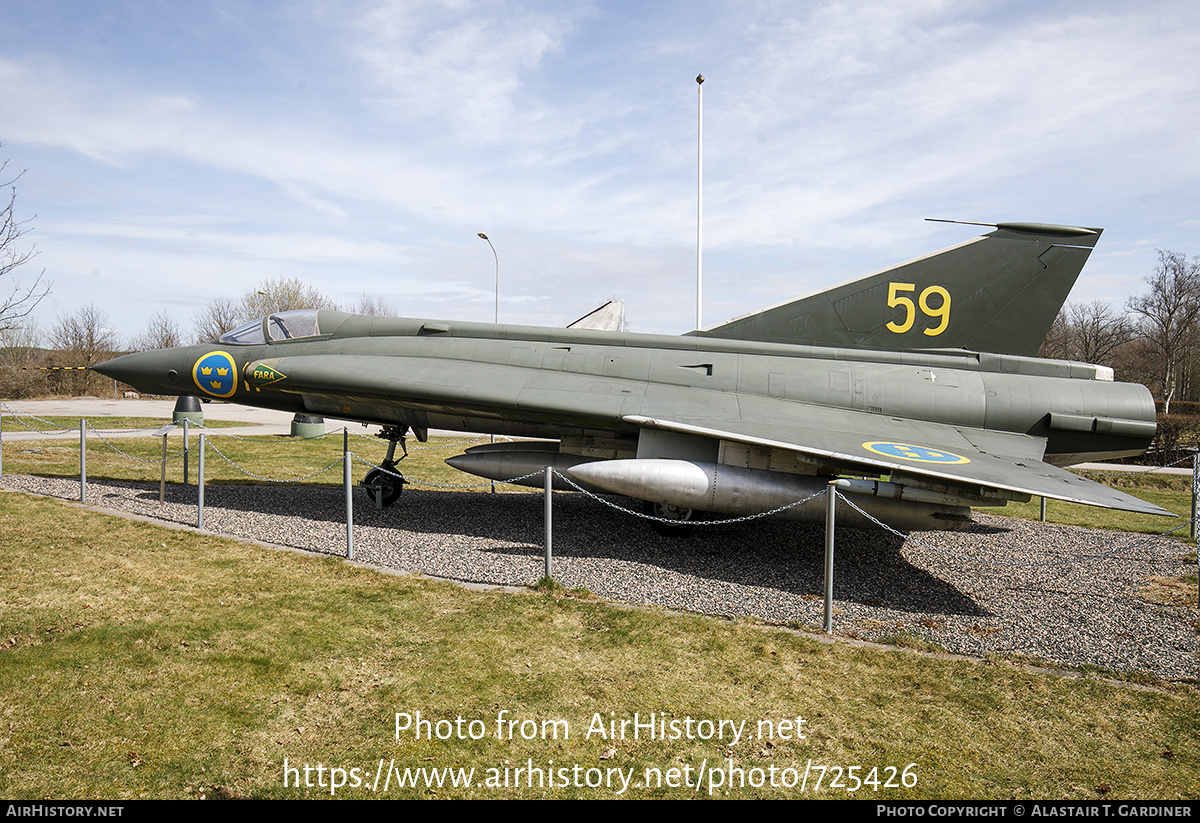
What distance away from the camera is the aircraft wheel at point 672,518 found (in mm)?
7691

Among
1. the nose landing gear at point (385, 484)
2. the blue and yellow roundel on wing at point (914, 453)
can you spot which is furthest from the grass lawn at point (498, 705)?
the nose landing gear at point (385, 484)

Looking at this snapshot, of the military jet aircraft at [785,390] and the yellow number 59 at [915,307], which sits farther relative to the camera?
the yellow number 59 at [915,307]

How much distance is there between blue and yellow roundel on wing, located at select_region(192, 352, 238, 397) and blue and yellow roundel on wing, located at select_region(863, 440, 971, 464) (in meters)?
8.76

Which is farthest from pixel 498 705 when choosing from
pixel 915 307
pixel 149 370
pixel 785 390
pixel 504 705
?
pixel 149 370

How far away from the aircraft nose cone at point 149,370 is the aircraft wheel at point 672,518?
7.52 m

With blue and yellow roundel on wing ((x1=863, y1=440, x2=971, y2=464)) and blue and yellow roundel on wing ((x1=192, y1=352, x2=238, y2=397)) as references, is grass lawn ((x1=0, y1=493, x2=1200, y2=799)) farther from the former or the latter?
blue and yellow roundel on wing ((x1=192, y1=352, x2=238, y2=397))

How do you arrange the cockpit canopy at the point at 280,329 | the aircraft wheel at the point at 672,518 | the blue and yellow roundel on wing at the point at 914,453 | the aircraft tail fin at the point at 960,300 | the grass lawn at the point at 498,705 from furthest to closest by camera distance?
the cockpit canopy at the point at 280,329
the aircraft tail fin at the point at 960,300
the aircraft wheel at the point at 672,518
the blue and yellow roundel on wing at the point at 914,453
the grass lawn at the point at 498,705

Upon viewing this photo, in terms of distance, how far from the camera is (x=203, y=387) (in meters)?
9.33

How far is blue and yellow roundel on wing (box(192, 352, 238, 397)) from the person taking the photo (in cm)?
916

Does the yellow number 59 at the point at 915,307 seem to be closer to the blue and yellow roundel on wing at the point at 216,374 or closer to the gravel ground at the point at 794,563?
the gravel ground at the point at 794,563

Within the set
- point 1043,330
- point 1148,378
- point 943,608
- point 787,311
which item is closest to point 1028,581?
point 943,608

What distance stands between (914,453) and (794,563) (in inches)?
75.0

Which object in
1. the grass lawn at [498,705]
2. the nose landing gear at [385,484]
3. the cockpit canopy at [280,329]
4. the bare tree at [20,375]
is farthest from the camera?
the bare tree at [20,375]

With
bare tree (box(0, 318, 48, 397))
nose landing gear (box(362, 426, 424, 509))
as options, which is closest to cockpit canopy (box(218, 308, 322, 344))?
nose landing gear (box(362, 426, 424, 509))
